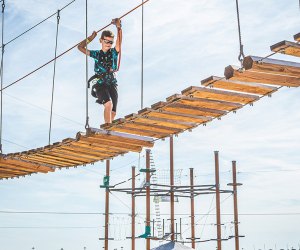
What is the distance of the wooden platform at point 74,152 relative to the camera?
955 centimetres

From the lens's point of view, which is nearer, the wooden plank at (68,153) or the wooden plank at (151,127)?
the wooden plank at (151,127)

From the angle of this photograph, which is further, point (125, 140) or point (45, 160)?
point (45, 160)

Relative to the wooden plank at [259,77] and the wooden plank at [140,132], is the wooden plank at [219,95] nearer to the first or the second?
the wooden plank at [259,77]

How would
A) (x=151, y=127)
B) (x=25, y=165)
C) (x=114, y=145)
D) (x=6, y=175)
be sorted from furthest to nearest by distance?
1. (x=6, y=175)
2. (x=25, y=165)
3. (x=114, y=145)
4. (x=151, y=127)

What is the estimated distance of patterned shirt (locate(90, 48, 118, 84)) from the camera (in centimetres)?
980

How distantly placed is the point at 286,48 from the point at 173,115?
3071mm

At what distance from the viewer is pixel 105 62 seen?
980 cm

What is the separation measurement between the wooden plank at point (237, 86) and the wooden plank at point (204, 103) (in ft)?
1.98

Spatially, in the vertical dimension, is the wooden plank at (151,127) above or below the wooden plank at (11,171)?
above

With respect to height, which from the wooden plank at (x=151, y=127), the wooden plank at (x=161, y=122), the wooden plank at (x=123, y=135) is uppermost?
the wooden plank at (x=161, y=122)

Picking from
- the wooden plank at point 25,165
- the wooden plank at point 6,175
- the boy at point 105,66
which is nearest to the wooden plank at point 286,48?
the boy at point 105,66

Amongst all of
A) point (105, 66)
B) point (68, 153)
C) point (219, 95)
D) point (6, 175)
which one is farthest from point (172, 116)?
point (6, 175)

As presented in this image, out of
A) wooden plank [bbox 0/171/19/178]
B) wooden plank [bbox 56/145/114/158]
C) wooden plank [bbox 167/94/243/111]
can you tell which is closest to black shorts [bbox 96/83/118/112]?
wooden plank [bbox 56/145/114/158]

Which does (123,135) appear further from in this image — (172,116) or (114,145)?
(172,116)
